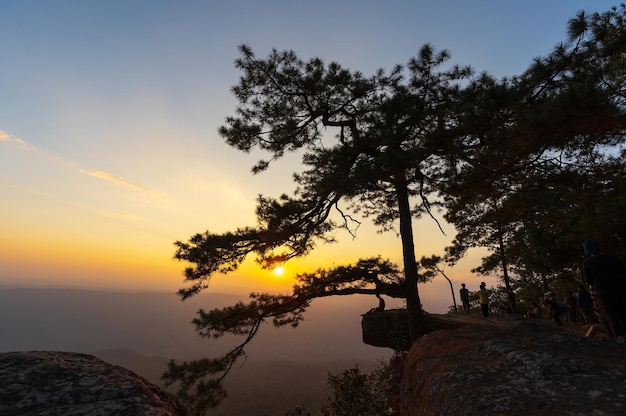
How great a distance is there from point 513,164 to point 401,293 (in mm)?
4883

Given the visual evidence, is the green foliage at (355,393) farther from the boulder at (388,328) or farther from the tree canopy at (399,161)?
the tree canopy at (399,161)

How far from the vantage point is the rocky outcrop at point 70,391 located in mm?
2512

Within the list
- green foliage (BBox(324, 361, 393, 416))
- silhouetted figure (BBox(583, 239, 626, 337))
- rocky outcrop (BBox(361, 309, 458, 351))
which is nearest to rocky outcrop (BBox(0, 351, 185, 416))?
silhouetted figure (BBox(583, 239, 626, 337))

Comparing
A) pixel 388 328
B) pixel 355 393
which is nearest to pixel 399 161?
pixel 388 328

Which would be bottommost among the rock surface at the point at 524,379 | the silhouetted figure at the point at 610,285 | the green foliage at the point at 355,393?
the green foliage at the point at 355,393

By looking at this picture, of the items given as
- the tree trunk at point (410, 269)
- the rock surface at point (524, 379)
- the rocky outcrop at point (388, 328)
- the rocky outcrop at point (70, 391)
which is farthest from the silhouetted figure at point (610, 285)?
the rocky outcrop at point (388, 328)

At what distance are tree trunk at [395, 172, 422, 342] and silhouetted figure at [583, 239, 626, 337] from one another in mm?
4773

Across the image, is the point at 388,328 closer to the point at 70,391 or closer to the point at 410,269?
the point at 410,269

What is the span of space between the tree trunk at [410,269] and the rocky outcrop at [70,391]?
324 inches

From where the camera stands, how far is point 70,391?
2750mm

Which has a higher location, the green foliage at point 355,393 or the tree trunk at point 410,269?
the tree trunk at point 410,269

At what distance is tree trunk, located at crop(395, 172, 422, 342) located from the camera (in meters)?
10.2

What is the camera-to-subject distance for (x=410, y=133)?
32.9 feet

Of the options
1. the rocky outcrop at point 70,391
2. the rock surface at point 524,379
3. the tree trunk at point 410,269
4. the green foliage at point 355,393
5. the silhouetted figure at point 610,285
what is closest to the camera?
the rocky outcrop at point 70,391
